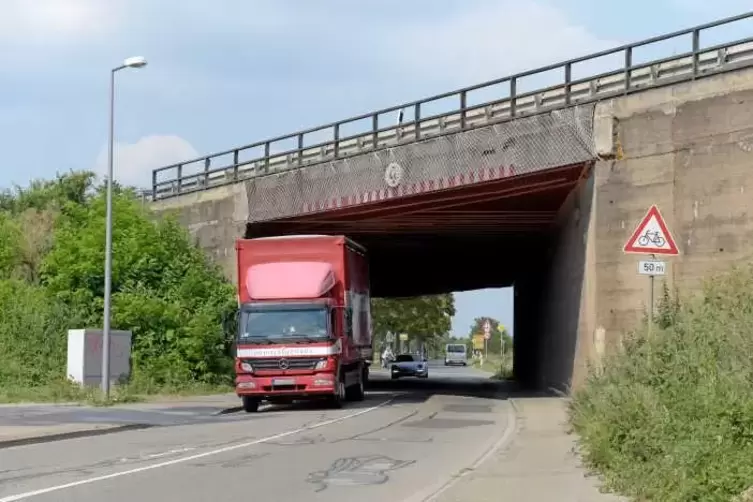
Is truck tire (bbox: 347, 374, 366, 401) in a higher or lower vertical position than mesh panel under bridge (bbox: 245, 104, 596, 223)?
lower

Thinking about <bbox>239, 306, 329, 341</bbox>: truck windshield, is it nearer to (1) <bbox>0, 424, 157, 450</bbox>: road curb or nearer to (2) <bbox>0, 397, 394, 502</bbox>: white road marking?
(2) <bbox>0, 397, 394, 502</bbox>: white road marking

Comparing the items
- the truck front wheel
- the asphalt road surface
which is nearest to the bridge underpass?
the truck front wheel

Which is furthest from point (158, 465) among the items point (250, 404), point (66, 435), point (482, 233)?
point (482, 233)

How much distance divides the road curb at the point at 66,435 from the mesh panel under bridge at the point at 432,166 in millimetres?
11124

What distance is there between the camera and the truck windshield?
24.8 m

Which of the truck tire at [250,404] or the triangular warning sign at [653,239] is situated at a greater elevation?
the triangular warning sign at [653,239]

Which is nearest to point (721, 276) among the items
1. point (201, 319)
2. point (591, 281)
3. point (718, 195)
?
point (718, 195)

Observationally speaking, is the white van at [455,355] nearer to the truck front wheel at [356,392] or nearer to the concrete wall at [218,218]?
the concrete wall at [218,218]

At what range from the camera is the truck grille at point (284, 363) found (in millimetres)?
24672

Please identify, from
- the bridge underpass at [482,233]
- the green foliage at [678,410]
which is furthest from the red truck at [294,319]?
the green foliage at [678,410]

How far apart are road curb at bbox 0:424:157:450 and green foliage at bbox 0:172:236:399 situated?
1021cm

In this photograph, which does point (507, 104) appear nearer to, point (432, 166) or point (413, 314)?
point (432, 166)

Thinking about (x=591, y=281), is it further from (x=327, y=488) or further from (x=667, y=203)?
(x=327, y=488)

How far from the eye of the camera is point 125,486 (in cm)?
1144
